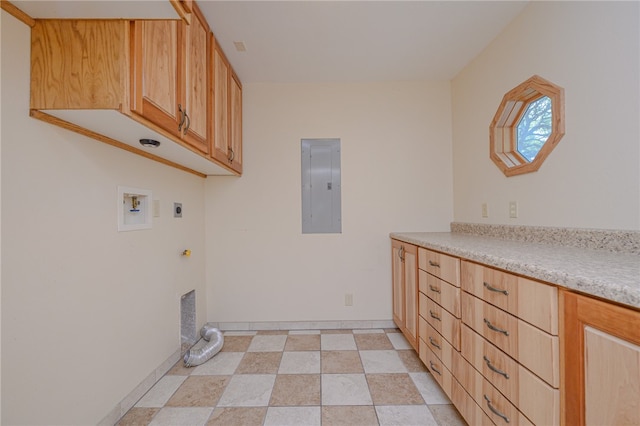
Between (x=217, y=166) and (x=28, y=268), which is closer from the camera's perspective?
(x=28, y=268)

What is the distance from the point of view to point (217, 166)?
2.01 m

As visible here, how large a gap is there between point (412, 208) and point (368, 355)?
1377 mm

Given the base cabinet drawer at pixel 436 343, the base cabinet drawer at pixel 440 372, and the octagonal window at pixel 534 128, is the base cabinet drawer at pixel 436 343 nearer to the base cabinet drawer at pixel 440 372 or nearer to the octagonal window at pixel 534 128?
the base cabinet drawer at pixel 440 372

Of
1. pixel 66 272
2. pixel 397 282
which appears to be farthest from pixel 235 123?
pixel 397 282

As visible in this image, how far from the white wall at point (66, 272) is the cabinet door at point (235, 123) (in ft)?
2.05

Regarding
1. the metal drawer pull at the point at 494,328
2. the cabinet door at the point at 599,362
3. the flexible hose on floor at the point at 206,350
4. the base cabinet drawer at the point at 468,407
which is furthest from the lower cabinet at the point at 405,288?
the flexible hose on floor at the point at 206,350

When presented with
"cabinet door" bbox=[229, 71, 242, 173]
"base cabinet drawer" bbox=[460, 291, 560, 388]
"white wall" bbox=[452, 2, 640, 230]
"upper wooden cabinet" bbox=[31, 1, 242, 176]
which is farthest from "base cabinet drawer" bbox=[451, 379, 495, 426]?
"cabinet door" bbox=[229, 71, 242, 173]

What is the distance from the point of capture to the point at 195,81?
1538 millimetres

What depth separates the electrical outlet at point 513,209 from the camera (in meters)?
1.71

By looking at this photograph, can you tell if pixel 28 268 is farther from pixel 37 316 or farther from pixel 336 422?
pixel 336 422

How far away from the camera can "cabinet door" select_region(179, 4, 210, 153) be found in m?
1.41

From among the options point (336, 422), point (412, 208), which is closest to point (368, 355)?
point (336, 422)

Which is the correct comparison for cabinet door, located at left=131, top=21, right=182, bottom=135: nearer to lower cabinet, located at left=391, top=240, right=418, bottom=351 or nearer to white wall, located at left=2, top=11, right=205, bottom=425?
white wall, located at left=2, top=11, right=205, bottom=425

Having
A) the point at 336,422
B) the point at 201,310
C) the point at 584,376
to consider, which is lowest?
the point at 336,422
